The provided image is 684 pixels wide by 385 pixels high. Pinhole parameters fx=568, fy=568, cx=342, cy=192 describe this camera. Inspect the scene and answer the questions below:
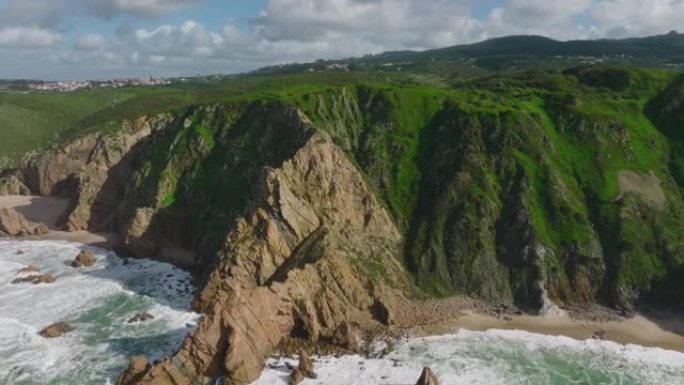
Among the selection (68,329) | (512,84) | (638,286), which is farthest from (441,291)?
(512,84)

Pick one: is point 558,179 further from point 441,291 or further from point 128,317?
point 128,317

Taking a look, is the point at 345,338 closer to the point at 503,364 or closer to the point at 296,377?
the point at 296,377

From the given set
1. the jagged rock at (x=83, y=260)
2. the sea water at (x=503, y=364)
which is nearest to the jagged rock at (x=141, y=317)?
the sea water at (x=503, y=364)

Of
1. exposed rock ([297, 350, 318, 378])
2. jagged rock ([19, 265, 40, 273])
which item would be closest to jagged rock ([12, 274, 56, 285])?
jagged rock ([19, 265, 40, 273])

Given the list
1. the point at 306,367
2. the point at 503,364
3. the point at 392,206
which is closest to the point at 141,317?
the point at 306,367

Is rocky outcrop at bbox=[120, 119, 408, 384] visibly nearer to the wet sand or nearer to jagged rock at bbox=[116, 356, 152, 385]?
jagged rock at bbox=[116, 356, 152, 385]

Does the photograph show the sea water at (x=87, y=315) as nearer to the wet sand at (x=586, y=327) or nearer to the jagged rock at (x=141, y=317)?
the jagged rock at (x=141, y=317)

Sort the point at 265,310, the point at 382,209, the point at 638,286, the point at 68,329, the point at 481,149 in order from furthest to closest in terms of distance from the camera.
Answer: the point at 481,149
the point at 382,209
the point at 638,286
the point at 68,329
the point at 265,310
